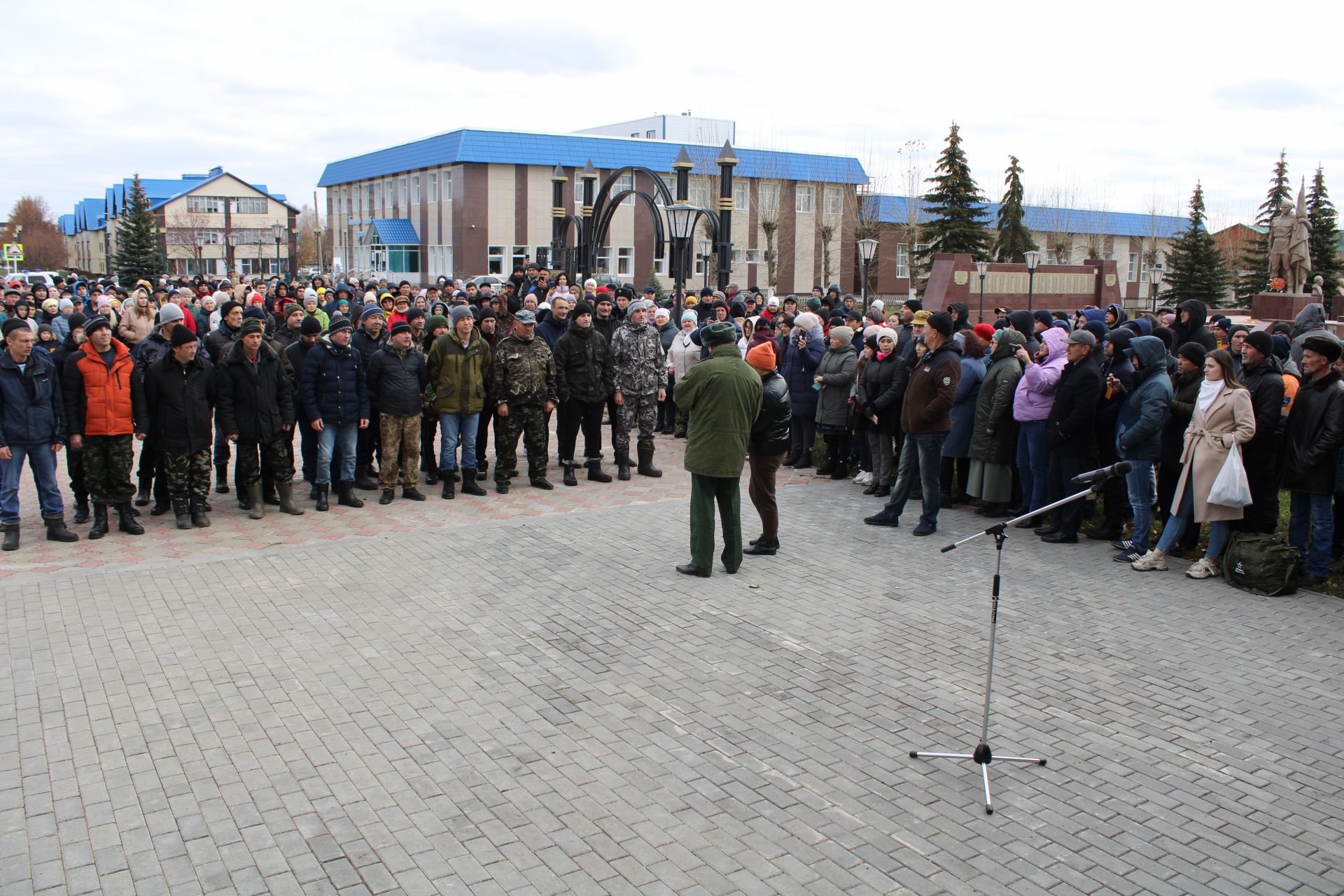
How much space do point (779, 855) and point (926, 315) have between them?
8113 millimetres

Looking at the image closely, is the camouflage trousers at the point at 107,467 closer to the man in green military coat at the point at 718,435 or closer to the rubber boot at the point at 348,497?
the rubber boot at the point at 348,497

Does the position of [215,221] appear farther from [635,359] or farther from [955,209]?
[635,359]

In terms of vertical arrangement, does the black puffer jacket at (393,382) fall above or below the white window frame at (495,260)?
below

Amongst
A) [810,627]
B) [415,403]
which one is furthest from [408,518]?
[810,627]

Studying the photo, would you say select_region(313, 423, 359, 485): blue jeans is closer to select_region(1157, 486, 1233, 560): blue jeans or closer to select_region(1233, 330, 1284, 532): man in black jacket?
select_region(1157, 486, 1233, 560): blue jeans

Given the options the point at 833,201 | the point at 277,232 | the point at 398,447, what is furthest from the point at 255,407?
the point at 277,232

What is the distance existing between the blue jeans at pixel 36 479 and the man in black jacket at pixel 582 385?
16.8 feet

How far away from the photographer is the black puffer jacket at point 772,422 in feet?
27.3

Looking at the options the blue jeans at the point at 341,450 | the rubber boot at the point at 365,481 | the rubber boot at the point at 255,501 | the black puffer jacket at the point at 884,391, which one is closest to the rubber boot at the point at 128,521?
the rubber boot at the point at 255,501

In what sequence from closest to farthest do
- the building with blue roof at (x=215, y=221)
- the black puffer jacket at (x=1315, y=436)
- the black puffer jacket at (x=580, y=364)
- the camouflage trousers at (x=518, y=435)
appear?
the black puffer jacket at (x=1315, y=436), the camouflage trousers at (x=518, y=435), the black puffer jacket at (x=580, y=364), the building with blue roof at (x=215, y=221)

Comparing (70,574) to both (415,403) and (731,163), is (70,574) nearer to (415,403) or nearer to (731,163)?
(415,403)

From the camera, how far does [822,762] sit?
505 cm

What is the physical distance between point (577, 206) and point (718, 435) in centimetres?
5144

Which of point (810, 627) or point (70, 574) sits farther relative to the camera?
point (70, 574)
